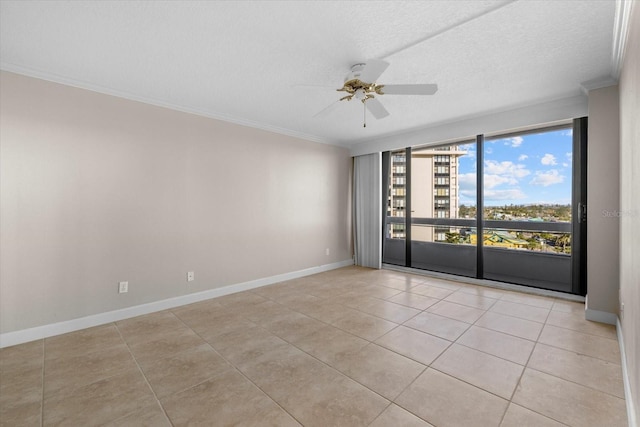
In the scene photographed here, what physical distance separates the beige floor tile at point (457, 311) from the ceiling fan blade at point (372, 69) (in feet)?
8.70

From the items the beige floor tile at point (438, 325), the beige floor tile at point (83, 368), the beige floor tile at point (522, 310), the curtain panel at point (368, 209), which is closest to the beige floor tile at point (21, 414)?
the beige floor tile at point (83, 368)

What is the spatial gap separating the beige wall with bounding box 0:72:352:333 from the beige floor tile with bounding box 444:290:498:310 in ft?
8.62

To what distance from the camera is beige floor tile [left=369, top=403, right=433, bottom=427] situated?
1.59 meters

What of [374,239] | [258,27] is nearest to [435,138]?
[374,239]

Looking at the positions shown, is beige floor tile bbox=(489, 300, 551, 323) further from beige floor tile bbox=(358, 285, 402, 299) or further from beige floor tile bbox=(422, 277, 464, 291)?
beige floor tile bbox=(358, 285, 402, 299)

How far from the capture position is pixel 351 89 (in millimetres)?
2592

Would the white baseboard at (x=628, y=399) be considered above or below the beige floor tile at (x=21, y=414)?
above

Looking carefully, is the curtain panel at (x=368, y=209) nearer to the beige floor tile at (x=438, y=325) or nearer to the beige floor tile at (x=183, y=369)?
the beige floor tile at (x=438, y=325)

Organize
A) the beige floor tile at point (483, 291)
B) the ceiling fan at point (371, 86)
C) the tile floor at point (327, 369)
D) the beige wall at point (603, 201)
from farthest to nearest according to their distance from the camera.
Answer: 1. the beige floor tile at point (483, 291)
2. the beige wall at point (603, 201)
3. the ceiling fan at point (371, 86)
4. the tile floor at point (327, 369)

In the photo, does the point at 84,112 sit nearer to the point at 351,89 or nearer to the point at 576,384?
the point at 351,89

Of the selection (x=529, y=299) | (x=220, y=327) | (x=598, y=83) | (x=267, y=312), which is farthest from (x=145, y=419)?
(x=598, y=83)

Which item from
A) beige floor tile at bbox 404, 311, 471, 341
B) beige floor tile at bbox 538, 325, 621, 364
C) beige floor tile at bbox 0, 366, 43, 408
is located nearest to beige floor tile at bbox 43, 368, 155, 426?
beige floor tile at bbox 0, 366, 43, 408

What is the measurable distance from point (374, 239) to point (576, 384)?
384 cm

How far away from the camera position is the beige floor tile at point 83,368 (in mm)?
1993
